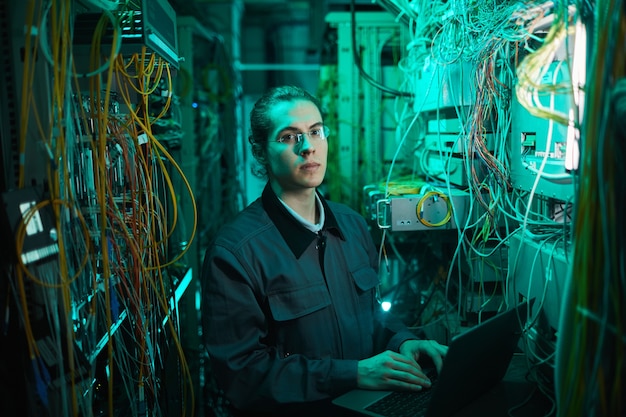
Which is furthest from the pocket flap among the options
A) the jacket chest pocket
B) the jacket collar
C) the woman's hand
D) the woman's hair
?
the woman's hair

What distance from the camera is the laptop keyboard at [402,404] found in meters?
1.26

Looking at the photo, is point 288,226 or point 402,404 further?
point 288,226

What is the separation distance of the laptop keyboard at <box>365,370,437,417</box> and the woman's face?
2.20ft

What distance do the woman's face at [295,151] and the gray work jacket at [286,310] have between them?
0.27 ft

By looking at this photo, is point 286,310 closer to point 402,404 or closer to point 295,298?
point 295,298

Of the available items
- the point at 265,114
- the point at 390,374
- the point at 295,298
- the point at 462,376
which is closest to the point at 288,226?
the point at 295,298

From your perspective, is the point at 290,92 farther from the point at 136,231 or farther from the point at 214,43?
the point at 214,43

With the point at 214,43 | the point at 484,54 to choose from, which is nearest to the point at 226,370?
the point at 484,54

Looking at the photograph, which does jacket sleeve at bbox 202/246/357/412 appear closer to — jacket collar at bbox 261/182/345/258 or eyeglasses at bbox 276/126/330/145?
jacket collar at bbox 261/182/345/258

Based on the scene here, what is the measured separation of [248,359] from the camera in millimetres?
1445

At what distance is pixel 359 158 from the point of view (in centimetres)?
316

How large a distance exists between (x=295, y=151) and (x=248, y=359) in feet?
2.08

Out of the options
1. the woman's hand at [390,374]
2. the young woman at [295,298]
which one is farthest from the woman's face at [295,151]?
the woman's hand at [390,374]

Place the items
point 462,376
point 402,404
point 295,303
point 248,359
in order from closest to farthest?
1. point 462,376
2. point 402,404
3. point 248,359
4. point 295,303
